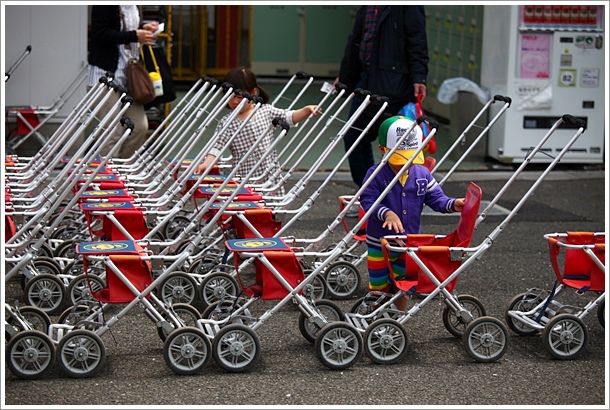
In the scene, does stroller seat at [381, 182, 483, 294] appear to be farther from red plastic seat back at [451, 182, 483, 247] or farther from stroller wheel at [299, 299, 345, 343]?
stroller wheel at [299, 299, 345, 343]

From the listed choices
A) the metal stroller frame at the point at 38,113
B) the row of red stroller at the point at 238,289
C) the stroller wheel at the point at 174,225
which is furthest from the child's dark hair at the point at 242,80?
the metal stroller frame at the point at 38,113

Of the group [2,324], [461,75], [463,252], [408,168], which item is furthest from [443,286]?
[461,75]

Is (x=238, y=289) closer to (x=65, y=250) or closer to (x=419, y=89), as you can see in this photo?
(x=65, y=250)

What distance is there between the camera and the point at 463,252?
19.3 feet

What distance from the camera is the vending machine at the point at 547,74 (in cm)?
1193

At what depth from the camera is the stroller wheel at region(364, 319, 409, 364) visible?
5757mm

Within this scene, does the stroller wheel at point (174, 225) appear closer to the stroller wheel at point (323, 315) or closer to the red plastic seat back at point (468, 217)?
the stroller wheel at point (323, 315)

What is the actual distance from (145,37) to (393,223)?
4.25 metres

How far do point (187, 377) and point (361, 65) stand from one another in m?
4.59

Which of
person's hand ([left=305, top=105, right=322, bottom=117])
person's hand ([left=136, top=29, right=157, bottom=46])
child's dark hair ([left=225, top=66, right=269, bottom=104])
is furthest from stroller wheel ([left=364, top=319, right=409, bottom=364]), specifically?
person's hand ([left=136, top=29, right=157, bottom=46])

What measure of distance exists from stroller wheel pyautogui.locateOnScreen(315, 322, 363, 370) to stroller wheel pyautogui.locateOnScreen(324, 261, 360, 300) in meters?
1.43

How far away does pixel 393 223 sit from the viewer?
6.02 metres

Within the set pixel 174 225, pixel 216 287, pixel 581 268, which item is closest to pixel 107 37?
pixel 174 225

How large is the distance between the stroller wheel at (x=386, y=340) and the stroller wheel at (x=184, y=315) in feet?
3.03
